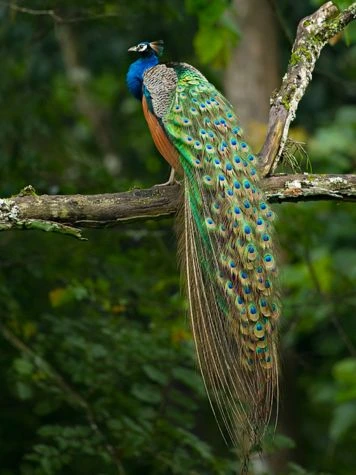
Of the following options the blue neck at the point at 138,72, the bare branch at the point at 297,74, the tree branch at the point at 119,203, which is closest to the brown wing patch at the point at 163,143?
the tree branch at the point at 119,203

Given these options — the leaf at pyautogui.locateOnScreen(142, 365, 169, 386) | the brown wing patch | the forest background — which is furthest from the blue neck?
the leaf at pyautogui.locateOnScreen(142, 365, 169, 386)

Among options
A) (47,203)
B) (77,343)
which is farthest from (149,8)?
(47,203)

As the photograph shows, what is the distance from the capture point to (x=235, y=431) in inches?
188

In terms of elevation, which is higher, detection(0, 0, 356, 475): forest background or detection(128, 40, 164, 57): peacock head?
detection(128, 40, 164, 57): peacock head

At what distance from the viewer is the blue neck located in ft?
20.1

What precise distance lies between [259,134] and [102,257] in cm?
273

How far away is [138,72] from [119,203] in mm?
1828

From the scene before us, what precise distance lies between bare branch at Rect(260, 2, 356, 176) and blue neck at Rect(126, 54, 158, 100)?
3.76 feet

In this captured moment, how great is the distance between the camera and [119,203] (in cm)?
448

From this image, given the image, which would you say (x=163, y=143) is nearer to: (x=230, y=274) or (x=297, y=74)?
(x=297, y=74)

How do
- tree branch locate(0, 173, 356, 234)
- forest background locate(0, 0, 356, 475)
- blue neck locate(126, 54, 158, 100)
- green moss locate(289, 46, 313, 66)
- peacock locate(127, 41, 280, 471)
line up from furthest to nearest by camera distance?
blue neck locate(126, 54, 158, 100), forest background locate(0, 0, 356, 475), green moss locate(289, 46, 313, 66), peacock locate(127, 41, 280, 471), tree branch locate(0, 173, 356, 234)

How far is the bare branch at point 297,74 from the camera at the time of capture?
491 cm

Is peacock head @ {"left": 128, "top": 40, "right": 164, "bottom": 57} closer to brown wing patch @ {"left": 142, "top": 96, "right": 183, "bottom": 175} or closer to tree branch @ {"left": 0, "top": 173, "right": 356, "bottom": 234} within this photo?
brown wing patch @ {"left": 142, "top": 96, "right": 183, "bottom": 175}

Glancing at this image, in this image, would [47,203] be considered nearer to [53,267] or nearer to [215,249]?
[215,249]
